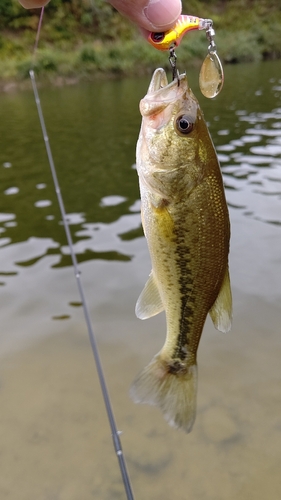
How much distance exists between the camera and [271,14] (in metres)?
41.1

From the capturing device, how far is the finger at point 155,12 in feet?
4.67

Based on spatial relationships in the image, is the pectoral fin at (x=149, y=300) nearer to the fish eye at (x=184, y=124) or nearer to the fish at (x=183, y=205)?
the fish at (x=183, y=205)

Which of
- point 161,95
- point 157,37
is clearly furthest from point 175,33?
point 161,95

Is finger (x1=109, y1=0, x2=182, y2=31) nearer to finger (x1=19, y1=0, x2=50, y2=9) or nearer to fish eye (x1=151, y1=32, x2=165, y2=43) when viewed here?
fish eye (x1=151, y1=32, x2=165, y2=43)

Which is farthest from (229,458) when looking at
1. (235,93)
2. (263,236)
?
(235,93)

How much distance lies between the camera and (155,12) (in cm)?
143

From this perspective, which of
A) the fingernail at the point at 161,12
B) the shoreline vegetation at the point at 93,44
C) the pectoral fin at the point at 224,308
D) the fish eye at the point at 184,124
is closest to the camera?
the fingernail at the point at 161,12

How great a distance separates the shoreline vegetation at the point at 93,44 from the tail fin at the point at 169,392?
23.6 meters

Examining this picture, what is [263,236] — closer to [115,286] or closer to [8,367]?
[115,286]

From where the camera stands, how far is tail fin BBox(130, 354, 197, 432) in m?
1.76

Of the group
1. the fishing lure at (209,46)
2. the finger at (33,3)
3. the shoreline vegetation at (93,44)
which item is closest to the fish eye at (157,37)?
the fishing lure at (209,46)

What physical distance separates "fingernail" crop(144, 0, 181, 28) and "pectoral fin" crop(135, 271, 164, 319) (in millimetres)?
906

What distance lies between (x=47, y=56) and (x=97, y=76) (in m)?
3.02

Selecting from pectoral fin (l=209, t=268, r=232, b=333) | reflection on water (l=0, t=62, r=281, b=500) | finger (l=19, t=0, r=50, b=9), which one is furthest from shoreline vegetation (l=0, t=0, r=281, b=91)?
pectoral fin (l=209, t=268, r=232, b=333)
